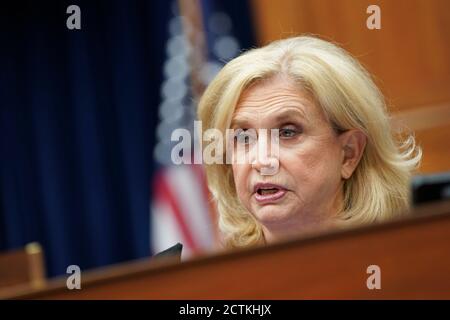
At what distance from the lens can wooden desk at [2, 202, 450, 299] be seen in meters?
0.66

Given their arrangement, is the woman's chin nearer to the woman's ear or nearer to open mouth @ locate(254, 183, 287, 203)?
open mouth @ locate(254, 183, 287, 203)

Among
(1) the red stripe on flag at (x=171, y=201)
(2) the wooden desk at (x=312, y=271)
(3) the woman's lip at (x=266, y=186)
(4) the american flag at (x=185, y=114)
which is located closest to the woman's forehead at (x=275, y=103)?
(3) the woman's lip at (x=266, y=186)

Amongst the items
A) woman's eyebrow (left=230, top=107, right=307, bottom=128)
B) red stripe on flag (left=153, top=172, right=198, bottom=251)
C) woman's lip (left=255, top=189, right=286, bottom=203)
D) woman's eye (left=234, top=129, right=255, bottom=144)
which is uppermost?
woman's eyebrow (left=230, top=107, right=307, bottom=128)

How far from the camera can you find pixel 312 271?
2.20ft

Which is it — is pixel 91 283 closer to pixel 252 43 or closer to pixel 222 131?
pixel 222 131

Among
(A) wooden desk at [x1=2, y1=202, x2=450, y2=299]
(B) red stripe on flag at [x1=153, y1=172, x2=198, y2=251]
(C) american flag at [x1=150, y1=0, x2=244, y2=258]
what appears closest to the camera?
(A) wooden desk at [x1=2, y1=202, x2=450, y2=299]

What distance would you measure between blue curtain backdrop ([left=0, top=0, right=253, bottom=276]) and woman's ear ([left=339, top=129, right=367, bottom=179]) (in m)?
2.41

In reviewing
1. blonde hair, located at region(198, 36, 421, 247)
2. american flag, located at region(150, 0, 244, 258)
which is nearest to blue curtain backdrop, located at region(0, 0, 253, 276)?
american flag, located at region(150, 0, 244, 258)

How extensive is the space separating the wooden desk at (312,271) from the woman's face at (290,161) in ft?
1.31

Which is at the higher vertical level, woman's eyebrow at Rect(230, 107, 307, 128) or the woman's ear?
woman's eyebrow at Rect(230, 107, 307, 128)

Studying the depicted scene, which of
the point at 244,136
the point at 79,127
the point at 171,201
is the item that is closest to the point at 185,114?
the point at 171,201

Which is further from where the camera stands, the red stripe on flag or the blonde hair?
the red stripe on flag

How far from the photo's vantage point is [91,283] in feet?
2.21

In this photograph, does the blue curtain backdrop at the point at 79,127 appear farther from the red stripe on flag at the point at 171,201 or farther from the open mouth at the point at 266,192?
the open mouth at the point at 266,192
